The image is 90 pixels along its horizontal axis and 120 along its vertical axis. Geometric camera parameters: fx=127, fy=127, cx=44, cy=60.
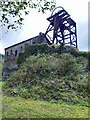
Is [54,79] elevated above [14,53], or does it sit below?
below

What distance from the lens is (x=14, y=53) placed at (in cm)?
2294

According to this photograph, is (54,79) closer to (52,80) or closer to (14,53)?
(52,80)

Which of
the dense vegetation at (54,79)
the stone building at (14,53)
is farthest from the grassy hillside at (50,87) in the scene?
the stone building at (14,53)

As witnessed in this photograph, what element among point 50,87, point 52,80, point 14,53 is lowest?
point 50,87

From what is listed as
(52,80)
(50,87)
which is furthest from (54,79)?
(50,87)

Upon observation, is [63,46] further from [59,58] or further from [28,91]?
[28,91]

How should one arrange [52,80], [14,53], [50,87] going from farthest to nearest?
[14,53], [52,80], [50,87]

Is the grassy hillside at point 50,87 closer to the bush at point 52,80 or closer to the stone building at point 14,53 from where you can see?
the bush at point 52,80

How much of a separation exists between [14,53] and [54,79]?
15197 mm

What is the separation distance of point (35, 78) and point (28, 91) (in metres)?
1.84

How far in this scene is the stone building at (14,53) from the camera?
14.9 metres

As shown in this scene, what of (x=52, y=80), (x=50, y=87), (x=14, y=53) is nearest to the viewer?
(x=50, y=87)

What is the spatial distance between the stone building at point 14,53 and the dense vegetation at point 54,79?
3.89 m

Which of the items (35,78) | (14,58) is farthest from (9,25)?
(14,58)
